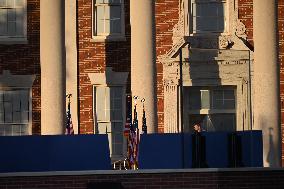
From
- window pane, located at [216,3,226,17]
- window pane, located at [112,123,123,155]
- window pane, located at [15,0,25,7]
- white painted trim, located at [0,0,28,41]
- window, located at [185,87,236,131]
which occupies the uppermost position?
window pane, located at [15,0,25,7]

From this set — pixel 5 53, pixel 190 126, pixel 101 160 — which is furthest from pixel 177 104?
pixel 101 160

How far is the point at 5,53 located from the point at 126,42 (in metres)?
4.61

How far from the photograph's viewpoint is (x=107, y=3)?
3466 centimetres

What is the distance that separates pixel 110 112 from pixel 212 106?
12.5 ft

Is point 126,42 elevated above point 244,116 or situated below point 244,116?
above

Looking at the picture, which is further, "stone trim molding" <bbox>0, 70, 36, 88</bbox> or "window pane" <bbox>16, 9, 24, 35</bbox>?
"window pane" <bbox>16, 9, 24, 35</bbox>

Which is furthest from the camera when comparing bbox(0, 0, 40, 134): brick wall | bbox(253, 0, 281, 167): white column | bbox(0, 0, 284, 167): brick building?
bbox(0, 0, 40, 134): brick wall

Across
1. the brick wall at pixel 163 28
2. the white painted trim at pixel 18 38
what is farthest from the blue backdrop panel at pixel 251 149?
the white painted trim at pixel 18 38

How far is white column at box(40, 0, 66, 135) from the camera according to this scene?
97.8 feet

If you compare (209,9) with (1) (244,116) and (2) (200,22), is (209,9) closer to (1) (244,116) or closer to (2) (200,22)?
(2) (200,22)

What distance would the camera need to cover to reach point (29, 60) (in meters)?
34.8

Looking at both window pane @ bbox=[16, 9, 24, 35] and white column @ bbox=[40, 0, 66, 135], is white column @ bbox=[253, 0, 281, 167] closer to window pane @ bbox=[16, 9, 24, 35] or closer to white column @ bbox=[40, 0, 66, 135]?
white column @ bbox=[40, 0, 66, 135]

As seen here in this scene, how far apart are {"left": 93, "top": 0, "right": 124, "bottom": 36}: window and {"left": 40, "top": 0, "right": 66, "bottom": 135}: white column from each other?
15.3 feet

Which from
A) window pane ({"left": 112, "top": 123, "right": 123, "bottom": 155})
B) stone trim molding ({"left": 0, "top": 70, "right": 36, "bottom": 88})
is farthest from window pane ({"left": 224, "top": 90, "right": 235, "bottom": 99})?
stone trim molding ({"left": 0, "top": 70, "right": 36, "bottom": 88})
